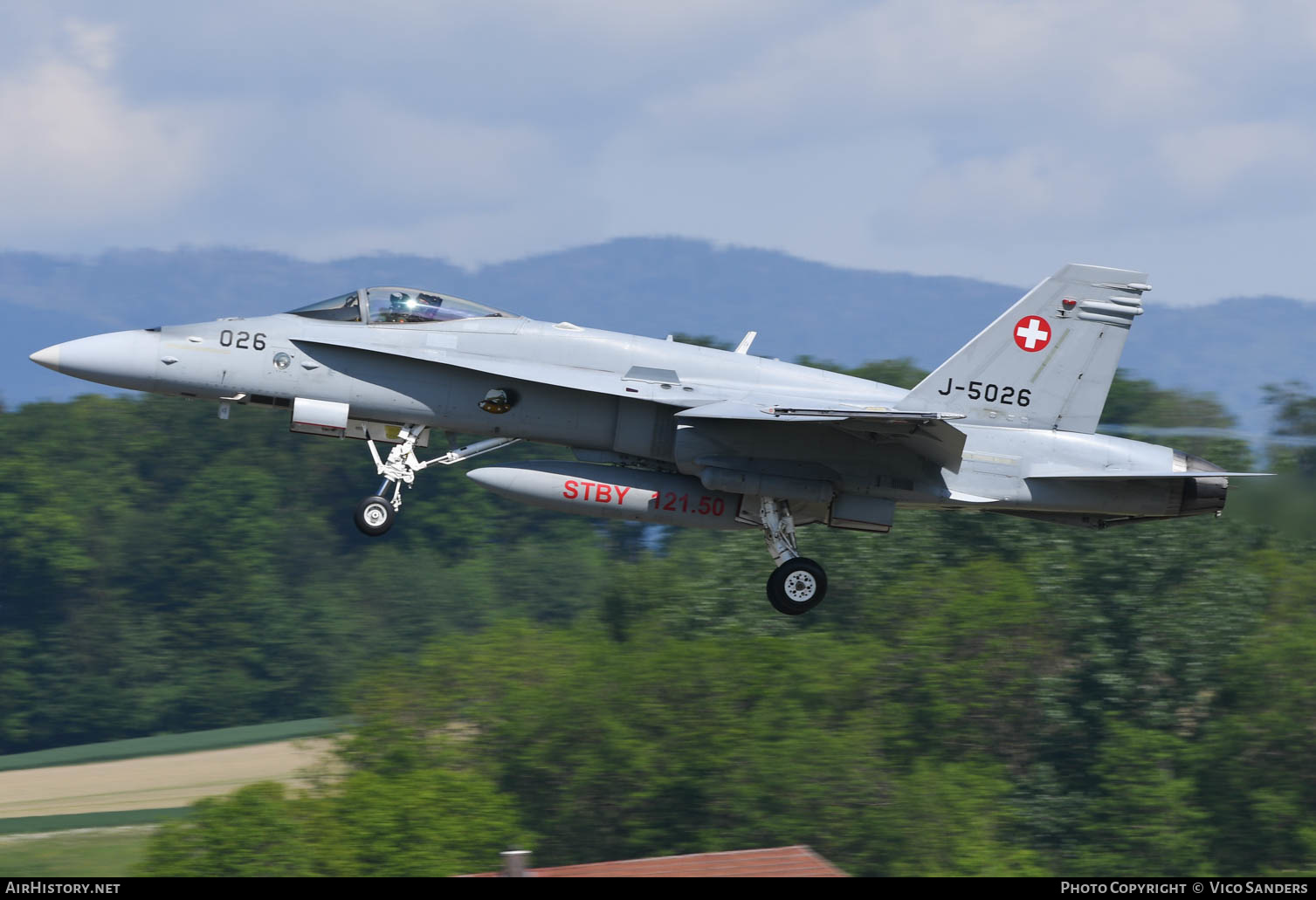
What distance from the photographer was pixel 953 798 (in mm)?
45594

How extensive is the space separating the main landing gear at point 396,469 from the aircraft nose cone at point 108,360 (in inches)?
111

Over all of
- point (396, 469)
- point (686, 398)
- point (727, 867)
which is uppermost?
point (686, 398)

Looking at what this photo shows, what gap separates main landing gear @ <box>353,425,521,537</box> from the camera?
60.6 ft

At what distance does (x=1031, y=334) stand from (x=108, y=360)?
1139 cm

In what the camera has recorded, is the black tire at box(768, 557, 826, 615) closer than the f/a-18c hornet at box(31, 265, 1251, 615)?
No

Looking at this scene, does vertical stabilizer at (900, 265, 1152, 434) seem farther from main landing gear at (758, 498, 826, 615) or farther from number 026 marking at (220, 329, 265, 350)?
number 026 marking at (220, 329, 265, 350)

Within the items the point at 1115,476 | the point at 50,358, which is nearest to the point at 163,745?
the point at 50,358

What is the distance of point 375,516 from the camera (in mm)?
18531

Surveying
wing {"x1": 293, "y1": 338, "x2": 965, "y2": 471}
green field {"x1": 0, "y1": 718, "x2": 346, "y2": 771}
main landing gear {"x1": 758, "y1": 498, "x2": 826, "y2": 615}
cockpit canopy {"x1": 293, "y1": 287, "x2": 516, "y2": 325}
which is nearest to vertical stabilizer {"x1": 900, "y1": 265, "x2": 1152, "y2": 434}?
wing {"x1": 293, "y1": 338, "x2": 965, "y2": 471}

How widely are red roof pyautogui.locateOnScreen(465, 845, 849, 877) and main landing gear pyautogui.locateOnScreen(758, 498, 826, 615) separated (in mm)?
11135

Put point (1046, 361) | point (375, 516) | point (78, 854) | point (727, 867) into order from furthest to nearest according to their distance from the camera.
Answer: point (78, 854) < point (727, 867) < point (1046, 361) < point (375, 516)

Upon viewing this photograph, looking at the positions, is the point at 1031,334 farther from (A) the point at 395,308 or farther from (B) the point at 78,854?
(B) the point at 78,854

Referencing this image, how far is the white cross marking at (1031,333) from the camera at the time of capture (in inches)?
786

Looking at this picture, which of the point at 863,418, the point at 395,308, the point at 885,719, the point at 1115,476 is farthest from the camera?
the point at 885,719
